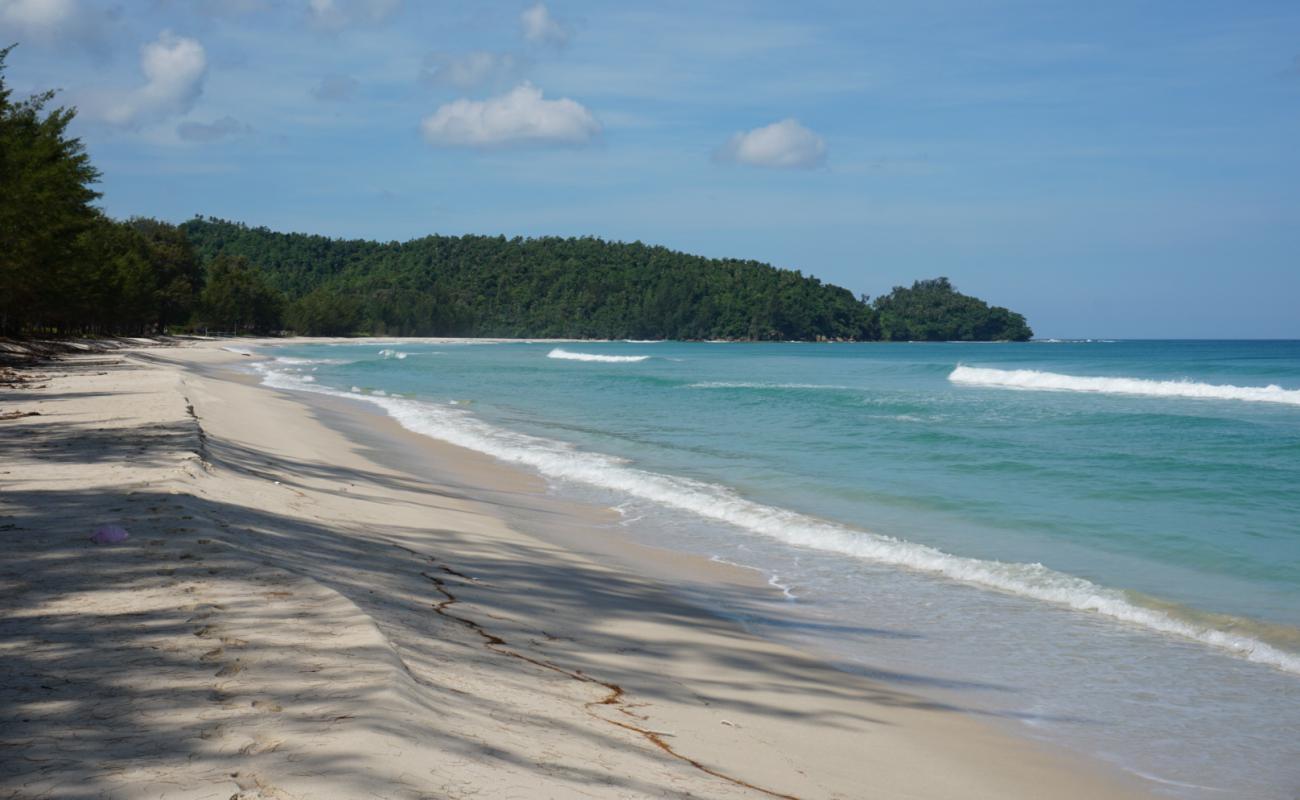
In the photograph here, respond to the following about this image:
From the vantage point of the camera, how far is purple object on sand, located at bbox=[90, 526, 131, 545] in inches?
263

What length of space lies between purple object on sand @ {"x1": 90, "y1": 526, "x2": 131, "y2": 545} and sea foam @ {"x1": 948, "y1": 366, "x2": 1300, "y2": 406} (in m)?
37.8

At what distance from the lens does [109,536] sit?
6.71 m

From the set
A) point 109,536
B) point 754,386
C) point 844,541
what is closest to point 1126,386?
point 754,386

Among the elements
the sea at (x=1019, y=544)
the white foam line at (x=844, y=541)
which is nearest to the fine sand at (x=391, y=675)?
the sea at (x=1019, y=544)

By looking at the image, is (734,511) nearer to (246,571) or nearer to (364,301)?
(246,571)

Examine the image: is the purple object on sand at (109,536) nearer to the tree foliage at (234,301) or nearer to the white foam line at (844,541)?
the white foam line at (844,541)

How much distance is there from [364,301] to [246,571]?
186 m

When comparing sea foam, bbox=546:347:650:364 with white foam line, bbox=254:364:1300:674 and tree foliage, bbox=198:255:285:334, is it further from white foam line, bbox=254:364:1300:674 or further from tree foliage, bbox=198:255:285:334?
white foam line, bbox=254:364:1300:674

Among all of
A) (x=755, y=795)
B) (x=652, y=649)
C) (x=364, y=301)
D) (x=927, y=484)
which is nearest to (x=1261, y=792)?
(x=755, y=795)

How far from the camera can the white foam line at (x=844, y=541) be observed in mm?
7957

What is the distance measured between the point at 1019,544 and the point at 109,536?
933 cm

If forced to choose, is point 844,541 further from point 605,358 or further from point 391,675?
point 605,358

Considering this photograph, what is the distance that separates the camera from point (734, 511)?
1279cm

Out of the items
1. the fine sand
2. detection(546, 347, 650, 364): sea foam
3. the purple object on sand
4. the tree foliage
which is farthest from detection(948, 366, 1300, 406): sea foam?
the tree foliage
